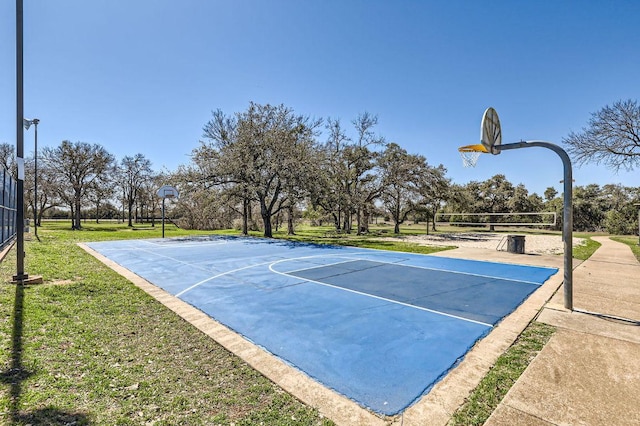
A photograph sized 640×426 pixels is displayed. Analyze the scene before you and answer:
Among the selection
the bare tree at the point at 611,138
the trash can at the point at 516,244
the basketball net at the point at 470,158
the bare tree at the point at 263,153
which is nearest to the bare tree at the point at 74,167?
the bare tree at the point at 263,153

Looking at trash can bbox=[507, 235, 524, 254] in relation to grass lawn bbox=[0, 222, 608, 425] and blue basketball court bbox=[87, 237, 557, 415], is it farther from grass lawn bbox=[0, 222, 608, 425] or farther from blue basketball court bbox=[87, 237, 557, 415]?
grass lawn bbox=[0, 222, 608, 425]

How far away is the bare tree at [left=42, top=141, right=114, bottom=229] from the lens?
27797 mm

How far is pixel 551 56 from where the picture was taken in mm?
11273

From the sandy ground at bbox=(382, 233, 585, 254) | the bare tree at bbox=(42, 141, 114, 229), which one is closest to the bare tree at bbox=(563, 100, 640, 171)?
the sandy ground at bbox=(382, 233, 585, 254)

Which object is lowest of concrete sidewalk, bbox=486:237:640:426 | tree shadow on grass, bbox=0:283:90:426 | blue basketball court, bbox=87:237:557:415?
blue basketball court, bbox=87:237:557:415

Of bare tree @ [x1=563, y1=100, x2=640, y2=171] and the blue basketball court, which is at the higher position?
bare tree @ [x1=563, y1=100, x2=640, y2=171]

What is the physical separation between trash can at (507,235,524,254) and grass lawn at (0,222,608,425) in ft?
31.4

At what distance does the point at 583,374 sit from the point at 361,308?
2.74m

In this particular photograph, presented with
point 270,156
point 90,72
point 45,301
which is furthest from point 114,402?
point 270,156

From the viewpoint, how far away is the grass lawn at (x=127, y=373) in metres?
2.15

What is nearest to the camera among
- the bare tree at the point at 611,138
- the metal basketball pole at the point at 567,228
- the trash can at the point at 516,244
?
the metal basketball pole at the point at 567,228

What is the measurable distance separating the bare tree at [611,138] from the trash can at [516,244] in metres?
10.7

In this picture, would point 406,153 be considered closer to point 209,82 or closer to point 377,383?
point 209,82

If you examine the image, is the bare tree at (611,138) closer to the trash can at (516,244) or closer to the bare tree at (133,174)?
the trash can at (516,244)
